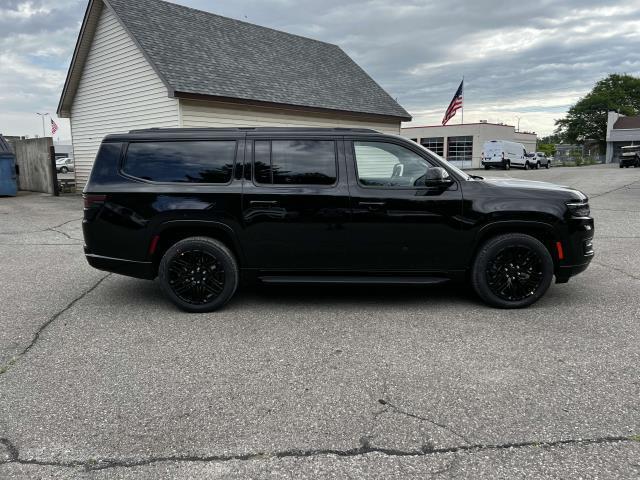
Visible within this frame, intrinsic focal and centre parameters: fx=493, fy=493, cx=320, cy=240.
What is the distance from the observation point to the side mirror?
15.7 feet

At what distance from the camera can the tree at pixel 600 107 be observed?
7876 cm

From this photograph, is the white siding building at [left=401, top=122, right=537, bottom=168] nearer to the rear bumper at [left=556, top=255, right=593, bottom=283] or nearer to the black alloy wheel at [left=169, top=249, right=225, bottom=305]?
the rear bumper at [left=556, top=255, right=593, bottom=283]

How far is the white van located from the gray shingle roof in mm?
24541

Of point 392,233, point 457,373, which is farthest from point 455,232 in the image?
point 457,373

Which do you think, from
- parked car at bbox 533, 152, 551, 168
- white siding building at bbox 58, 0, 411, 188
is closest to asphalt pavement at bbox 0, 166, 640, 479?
white siding building at bbox 58, 0, 411, 188

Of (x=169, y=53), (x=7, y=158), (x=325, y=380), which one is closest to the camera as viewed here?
(x=325, y=380)

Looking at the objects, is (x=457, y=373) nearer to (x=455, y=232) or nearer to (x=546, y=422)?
(x=546, y=422)

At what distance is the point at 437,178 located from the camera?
15.7 feet

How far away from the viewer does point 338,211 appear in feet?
16.2

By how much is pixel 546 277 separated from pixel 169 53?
508 inches

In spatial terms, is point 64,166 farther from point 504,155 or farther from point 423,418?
point 423,418

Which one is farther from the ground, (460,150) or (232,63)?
(232,63)

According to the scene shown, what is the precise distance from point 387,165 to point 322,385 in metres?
2.55

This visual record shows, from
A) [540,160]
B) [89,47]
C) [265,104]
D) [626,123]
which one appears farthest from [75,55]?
[626,123]
